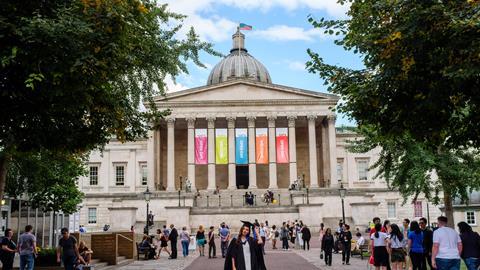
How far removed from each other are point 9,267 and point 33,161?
8.92 meters

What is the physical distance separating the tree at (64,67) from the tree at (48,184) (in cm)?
1251

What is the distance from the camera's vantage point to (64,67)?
10672 millimetres

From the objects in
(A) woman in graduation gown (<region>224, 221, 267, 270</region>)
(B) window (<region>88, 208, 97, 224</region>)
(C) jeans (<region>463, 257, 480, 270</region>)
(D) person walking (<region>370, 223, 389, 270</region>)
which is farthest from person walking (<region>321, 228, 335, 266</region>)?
(B) window (<region>88, 208, 97, 224</region>)

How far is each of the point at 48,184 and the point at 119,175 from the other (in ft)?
117

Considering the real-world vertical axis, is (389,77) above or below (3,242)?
above

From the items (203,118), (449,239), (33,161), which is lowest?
(449,239)

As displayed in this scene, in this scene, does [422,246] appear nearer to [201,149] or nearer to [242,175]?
[201,149]

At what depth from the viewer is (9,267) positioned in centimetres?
1677

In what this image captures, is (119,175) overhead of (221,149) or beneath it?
beneath

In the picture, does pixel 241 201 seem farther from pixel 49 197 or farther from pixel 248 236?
pixel 248 236

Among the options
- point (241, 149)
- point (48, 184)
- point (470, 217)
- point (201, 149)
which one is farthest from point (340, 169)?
point (48, 184)

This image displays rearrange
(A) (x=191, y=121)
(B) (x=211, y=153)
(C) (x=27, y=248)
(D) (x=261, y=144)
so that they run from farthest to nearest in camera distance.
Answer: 1. (A) (x=191, y=121)
2. (B) (x=211, y=153)
3. (D) (x=261, y=144)
4. (C) (x=27, y=248)

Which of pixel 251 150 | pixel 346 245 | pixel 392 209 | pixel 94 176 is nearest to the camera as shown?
pixel 346 245

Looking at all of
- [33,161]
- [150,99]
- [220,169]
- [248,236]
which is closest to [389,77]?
[248,236]
